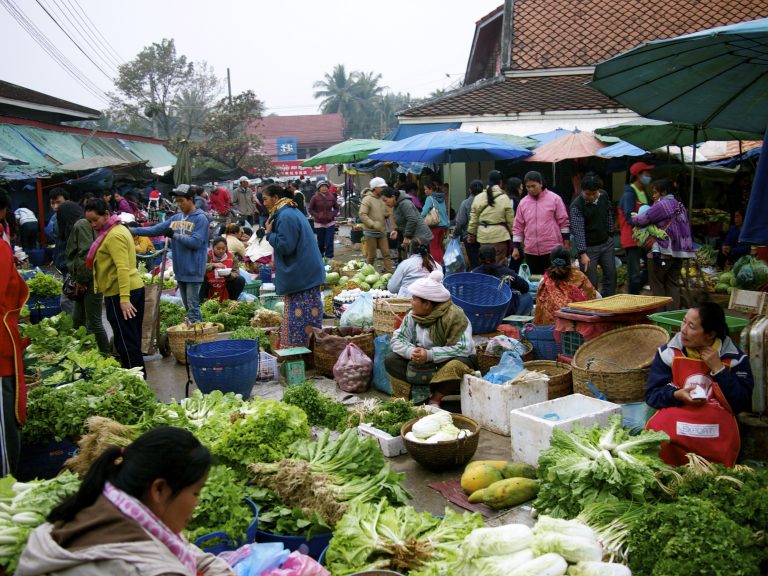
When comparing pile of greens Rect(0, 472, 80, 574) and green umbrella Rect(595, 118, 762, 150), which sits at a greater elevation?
green umbrella Rect(595, 118, 762, 150)

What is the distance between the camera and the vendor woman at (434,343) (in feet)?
20.6

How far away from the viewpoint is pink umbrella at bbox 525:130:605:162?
11617 mm

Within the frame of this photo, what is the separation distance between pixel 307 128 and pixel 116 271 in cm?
6550

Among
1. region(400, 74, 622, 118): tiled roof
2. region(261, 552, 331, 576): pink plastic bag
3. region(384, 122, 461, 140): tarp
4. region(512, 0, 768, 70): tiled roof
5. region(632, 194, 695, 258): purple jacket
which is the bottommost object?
region(261, 552, 331, 576): pink plastic bag

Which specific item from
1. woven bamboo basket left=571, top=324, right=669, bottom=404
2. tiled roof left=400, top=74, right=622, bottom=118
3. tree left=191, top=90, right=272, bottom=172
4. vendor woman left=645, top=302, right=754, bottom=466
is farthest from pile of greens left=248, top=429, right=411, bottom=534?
tree left=191, top=90, right=272, bottom=172

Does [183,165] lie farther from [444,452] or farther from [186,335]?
[444,452]

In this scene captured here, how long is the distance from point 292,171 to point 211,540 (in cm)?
4554

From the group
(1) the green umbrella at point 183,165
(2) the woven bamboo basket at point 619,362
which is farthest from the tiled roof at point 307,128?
(2) the woven bamboo basket at point 619,362

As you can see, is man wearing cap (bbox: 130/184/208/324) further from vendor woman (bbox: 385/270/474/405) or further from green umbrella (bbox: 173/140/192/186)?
green umbrella (bbox: 173/140/192/186)

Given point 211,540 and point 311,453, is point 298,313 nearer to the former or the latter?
point 311,453

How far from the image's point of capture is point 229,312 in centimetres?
1008

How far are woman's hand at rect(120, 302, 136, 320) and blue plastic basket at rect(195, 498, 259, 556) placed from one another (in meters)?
4.05

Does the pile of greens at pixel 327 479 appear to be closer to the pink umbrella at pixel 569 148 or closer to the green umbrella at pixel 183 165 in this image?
the pink umbrella at pixel 569 148

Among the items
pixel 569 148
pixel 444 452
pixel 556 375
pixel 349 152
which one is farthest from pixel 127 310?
pixel 349 152
